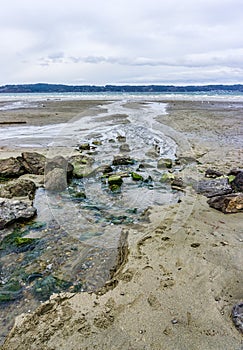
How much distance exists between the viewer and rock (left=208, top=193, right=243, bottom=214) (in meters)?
5.91

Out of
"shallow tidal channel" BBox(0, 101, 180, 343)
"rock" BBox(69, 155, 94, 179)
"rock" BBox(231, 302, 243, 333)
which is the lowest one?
"shallow tidal channel" BBox(0, 101, 180, 343)

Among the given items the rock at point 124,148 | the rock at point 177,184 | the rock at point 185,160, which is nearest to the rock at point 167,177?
the rock at point 177,184

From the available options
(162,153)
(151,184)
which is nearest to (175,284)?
(151,184)

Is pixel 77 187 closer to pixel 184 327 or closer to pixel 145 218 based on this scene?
pixel 145 218

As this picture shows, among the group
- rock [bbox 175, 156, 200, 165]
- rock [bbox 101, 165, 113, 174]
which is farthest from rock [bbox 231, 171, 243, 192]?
rock [bbox 101, 165, 113, 174]

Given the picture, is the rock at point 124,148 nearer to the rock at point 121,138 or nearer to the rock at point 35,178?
the rock at point 121,138

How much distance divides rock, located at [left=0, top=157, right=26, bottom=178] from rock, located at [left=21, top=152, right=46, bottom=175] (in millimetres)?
174

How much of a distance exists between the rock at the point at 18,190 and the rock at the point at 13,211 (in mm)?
873

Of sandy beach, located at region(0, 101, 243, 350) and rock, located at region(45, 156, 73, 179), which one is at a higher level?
rock, located at region(45, 156, 73, 179)

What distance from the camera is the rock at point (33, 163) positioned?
29.3ft

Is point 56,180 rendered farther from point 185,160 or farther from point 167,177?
point 185,160

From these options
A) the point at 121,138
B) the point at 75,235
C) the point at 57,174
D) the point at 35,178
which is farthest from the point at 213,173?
the point at 121,138

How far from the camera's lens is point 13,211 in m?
5.77

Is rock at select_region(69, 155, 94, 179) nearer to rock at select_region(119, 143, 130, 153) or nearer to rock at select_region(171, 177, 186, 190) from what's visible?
rock at select_region(119, 143, 130, 153)
